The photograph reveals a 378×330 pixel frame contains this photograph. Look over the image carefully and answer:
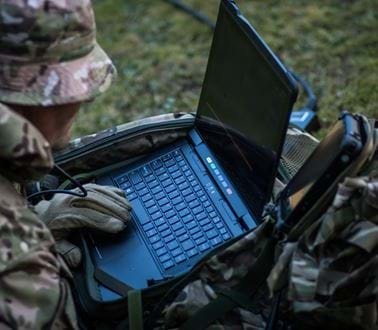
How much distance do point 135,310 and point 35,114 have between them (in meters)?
0.51

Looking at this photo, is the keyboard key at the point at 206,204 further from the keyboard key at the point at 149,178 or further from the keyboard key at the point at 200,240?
the keyboard key at the point at 149,178

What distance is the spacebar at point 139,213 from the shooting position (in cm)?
208

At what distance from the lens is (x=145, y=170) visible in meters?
2.25

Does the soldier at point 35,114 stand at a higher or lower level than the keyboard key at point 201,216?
higher

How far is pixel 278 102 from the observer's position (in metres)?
1.79

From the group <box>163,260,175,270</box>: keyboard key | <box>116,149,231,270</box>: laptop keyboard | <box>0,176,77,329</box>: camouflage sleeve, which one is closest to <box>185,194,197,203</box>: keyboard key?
<box>116,149,231,270</box>: laptop keyboard

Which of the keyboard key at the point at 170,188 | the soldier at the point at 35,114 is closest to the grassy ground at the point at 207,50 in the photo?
the keyboard key at the point at 170,188

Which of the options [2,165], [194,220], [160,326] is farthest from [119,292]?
[2,165]

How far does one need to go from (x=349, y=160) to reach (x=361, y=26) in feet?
8.51

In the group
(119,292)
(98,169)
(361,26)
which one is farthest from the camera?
(361,26)

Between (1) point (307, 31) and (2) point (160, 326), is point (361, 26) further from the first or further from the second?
(2) point (160, 326)

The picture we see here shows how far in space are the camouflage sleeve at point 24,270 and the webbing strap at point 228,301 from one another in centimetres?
30

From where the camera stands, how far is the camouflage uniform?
59.9 inches

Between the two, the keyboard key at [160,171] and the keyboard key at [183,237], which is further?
the keyboard key at [160,171]
